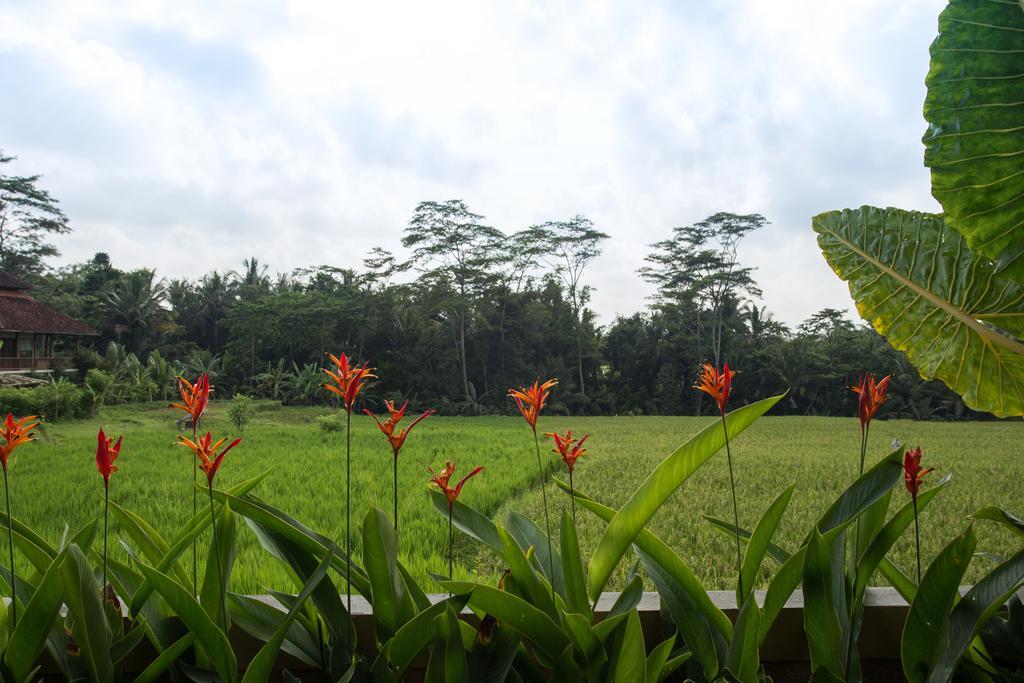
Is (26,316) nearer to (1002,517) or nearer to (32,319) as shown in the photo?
(32,319)

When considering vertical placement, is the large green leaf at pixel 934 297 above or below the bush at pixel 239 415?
above

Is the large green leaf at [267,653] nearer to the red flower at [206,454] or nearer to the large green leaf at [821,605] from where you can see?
the red flower at [206,454]

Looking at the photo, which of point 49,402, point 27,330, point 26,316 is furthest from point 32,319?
point 49,402

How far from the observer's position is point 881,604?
2.92 ft

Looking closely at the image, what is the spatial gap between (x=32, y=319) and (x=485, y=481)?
12.1m

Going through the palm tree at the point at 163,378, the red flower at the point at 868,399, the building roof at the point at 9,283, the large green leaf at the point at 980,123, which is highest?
the building roof at the point at 9,283

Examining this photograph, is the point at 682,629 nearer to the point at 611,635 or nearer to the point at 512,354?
the point at 611,635

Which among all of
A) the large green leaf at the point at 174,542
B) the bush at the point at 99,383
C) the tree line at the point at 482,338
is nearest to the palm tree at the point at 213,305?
the tree line at the point at 482,338

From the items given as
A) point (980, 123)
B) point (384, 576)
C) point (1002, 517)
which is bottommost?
point (384, 576)

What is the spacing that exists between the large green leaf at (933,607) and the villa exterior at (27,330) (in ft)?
45.4

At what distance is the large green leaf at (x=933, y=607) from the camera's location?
2.45ft

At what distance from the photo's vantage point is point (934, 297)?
1.20m

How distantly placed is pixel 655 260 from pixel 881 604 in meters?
17.1

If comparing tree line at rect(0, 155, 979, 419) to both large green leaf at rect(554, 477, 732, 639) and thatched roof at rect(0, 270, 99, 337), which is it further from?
large green leaf at rect(554, 477, 732, 639)
